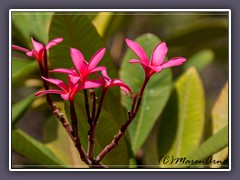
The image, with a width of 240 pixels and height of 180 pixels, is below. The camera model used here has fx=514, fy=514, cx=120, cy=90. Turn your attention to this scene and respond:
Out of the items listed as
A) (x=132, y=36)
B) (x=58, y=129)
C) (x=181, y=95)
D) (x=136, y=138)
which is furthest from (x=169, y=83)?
(x=132, y=36)

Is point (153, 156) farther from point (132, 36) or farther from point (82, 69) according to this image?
point (132, 36)

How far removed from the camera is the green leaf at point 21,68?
130cm

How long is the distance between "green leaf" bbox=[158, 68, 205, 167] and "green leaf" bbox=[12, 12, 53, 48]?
38 centimetres

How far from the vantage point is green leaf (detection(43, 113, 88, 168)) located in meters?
1.32

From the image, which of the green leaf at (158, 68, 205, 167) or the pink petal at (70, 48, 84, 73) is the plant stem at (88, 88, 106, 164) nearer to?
the pink petal at (70, 48, 84, 73)

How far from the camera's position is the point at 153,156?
53.7 inches

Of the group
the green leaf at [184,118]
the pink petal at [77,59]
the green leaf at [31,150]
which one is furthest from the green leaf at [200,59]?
the pink petal at [77,59]

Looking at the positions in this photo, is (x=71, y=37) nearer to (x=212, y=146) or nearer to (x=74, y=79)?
(x=74, y=79)

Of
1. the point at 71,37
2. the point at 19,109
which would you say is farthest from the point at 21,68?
the point at 71,37

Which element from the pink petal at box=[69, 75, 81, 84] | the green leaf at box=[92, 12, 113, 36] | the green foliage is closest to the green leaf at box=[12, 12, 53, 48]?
the green foliage

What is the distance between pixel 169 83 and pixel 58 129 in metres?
0.31

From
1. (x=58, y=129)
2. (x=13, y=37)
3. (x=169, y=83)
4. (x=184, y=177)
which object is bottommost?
(x=184, y=177)

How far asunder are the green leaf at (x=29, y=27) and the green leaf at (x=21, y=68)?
0.07m

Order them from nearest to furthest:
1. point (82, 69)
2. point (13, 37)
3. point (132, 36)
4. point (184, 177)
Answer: point (82, 69)
point (184, 177)
point (13, 37)
point (132, 36)
